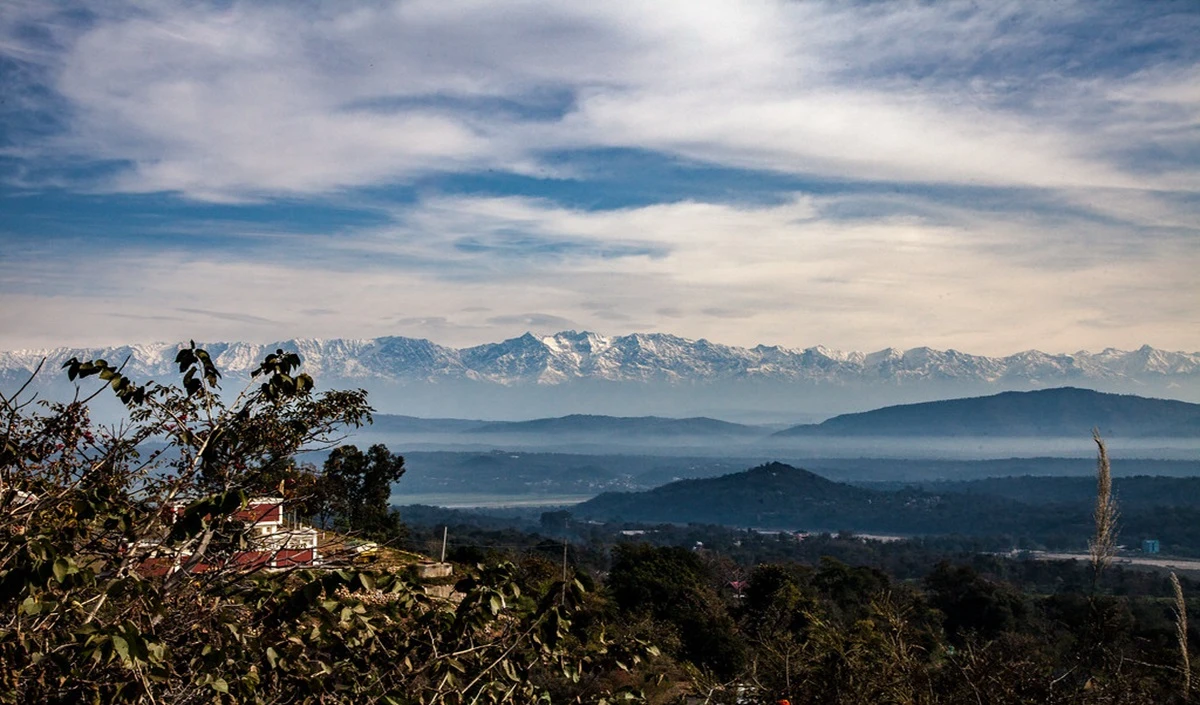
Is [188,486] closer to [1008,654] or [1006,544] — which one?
[1008,654]

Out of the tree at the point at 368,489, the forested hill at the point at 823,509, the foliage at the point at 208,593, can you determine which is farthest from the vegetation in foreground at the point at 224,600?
the forested hill at the point at 823,509

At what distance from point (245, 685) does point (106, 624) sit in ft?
2.02

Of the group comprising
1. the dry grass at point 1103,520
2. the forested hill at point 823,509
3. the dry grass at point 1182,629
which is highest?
the dry grass at point 1103,520

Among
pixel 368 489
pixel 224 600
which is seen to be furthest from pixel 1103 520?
pixel 368 489

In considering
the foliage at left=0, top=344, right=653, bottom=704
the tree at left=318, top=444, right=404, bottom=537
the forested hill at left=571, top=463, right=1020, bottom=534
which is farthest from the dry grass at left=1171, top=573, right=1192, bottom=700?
the forested hill at left=571, top=463, right=1020, bottom=534

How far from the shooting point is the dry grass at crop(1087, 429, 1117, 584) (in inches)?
204

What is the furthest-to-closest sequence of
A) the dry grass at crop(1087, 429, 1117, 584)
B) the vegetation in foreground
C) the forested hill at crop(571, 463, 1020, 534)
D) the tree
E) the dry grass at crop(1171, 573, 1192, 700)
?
the forested hill at crop(571, 463, 1020, 534) < the tree < the dry grass at crop(1087, 429, 1117, 584) < the dry grass at crop(1171, 573, 1192, 700) < the vegetation in foreground

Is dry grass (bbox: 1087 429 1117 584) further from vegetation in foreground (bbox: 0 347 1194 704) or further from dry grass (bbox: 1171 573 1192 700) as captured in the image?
dry grass (bbox: 1171 573 1192 700)

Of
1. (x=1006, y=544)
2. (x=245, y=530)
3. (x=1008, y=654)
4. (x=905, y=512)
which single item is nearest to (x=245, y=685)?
(x=245, y=530)

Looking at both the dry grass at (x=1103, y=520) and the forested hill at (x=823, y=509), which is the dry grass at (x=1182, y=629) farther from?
the forested hill at (x=823, y=509)

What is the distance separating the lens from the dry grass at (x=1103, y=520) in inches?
204

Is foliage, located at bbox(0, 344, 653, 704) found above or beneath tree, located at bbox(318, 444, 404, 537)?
above

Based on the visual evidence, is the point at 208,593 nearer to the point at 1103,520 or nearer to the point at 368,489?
the point at 1103,520

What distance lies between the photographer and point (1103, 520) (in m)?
5.32
